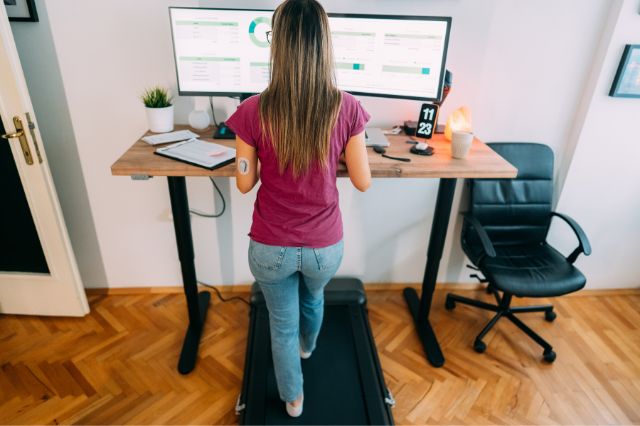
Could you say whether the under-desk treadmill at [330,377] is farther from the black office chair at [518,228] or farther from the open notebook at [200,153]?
the open notebook at [200,153]

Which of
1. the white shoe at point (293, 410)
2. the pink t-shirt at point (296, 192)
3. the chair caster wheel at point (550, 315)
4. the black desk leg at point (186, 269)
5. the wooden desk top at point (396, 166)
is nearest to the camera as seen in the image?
the pink t-shirt at point (296, 192)

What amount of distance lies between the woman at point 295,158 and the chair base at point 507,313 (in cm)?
110

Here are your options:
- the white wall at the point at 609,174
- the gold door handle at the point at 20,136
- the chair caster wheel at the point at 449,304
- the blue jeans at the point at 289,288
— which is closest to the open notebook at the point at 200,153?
the blue jeans at the point at 289,288

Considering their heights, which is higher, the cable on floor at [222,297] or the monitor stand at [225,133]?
the monitor stand at [225,133]

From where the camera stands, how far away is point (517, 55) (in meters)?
2.02

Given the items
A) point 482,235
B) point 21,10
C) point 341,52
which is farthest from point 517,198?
point 21,10

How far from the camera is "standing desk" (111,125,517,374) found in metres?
1.55

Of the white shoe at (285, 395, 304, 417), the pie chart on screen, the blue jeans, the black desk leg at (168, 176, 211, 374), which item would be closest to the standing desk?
the black desk leg at (168, 176, 211, 374)

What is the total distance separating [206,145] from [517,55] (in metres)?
1.54

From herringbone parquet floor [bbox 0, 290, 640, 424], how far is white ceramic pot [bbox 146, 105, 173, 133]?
1.06 meters

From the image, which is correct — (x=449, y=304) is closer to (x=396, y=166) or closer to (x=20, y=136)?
(x=396, y=166)

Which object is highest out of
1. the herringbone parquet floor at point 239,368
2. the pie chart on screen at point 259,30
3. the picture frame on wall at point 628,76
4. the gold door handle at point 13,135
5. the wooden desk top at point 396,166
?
the pie chart on screen at point 259,30

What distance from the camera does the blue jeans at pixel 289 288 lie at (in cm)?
137

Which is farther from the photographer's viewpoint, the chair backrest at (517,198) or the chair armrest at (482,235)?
the chair backrest at (517,198)
